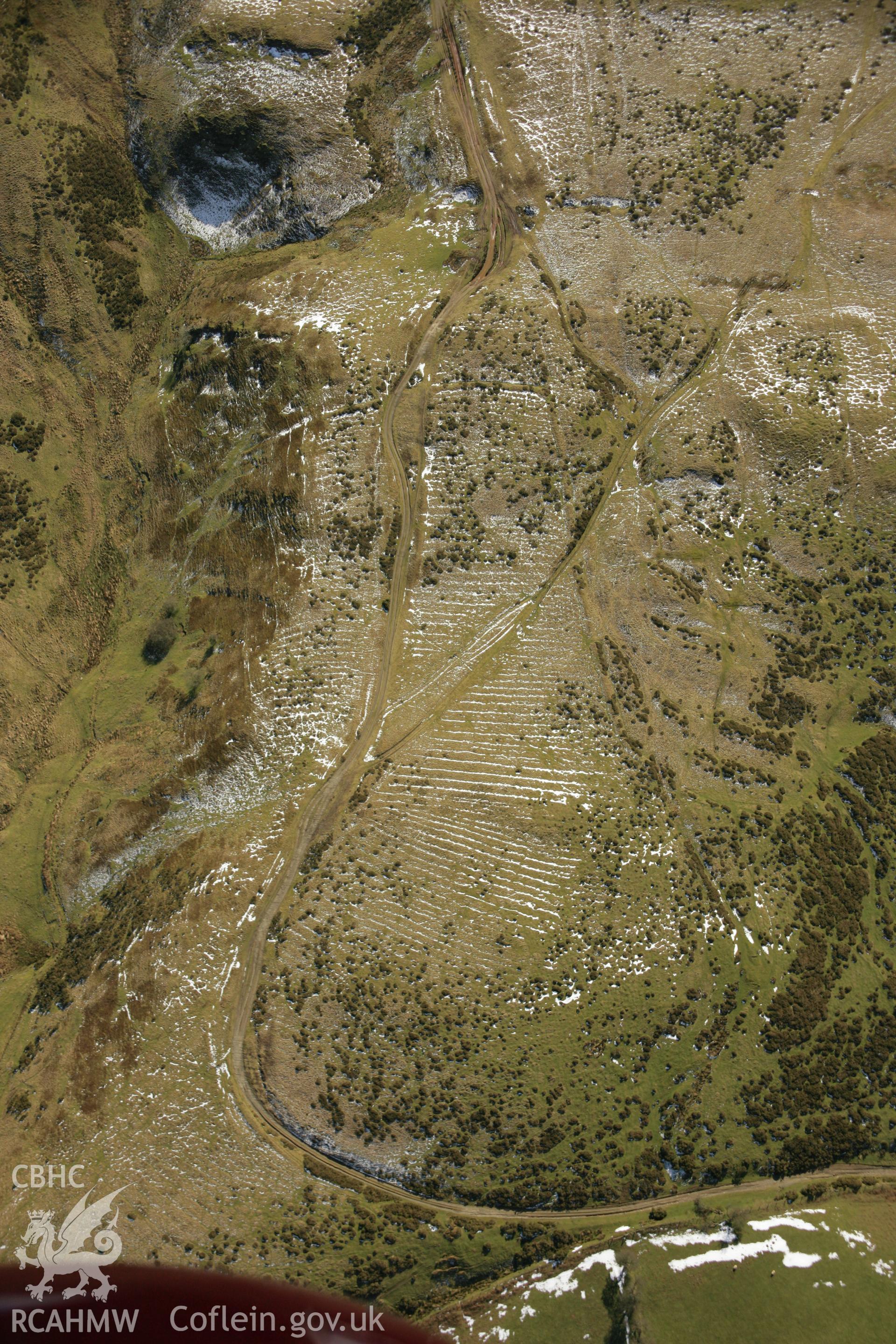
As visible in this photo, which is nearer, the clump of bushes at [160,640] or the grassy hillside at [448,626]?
the grassy hillside at [448,626]

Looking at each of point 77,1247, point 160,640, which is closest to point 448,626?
point 160,640

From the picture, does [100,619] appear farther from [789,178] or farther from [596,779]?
[789,178]

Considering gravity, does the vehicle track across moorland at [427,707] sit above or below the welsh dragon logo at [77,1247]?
above

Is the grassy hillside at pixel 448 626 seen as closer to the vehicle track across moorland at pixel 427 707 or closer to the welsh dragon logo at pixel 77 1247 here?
the vehicle track across moorland at pixel 427 707

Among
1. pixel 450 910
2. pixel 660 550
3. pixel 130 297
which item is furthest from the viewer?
pixel 130 297

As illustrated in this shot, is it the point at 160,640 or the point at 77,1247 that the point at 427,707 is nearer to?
the point at 160,640

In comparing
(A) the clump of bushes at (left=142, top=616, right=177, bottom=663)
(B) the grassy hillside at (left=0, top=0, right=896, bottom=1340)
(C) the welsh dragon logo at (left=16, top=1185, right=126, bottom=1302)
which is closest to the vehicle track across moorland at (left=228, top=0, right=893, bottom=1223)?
(B) the grassy hillside at (left=0, top=0, right=896, bottom=1340)

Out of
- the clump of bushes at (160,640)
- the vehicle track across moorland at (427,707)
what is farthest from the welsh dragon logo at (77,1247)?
the clump of bushes at (160,640)

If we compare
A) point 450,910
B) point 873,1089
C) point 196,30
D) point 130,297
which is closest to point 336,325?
point 130,297

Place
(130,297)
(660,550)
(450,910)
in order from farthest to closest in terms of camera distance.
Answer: (130,297) < (660,550) < (450,910)
